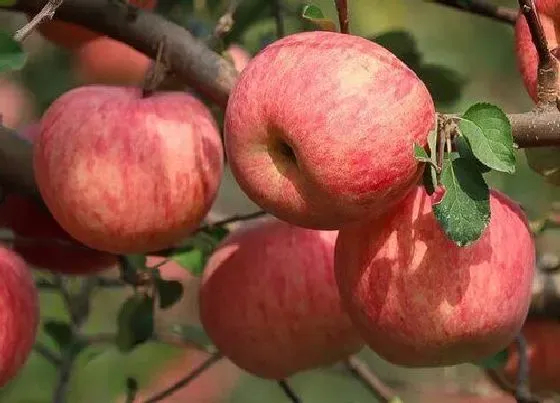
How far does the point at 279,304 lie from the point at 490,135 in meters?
0.40

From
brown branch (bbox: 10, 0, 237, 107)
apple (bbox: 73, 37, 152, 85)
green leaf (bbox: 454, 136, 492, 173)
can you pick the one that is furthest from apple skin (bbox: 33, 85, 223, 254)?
apple (bbox: 73, 37, 152, 85)

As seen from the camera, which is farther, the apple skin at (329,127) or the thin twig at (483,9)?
the thin twig at (483,9)

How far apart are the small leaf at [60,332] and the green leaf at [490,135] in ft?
2.56

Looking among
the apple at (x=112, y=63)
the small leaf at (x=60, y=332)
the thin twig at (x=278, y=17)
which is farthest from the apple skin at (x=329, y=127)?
the apple at (x=112, y=63)

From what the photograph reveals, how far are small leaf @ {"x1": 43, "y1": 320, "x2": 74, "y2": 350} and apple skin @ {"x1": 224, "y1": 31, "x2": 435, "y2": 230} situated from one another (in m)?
0.68

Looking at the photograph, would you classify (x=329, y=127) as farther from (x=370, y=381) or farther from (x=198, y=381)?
(x=198, y=381)

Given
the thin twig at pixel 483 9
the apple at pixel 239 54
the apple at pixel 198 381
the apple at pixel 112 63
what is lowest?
the apple at pixel 198 381

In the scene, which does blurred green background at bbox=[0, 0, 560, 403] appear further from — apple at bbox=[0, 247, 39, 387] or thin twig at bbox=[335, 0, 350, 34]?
apple at bbox=[0, 247, 39, 387]

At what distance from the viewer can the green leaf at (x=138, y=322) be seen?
1.25 metres

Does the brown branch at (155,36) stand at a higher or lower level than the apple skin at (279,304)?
higher

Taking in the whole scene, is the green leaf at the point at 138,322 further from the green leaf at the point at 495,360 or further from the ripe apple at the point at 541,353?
the ripe apple at the point at 541,353

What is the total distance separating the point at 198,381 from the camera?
2771 millimetres

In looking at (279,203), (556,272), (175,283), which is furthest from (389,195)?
(556,272)

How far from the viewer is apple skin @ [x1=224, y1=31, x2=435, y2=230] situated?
0.79 metres
